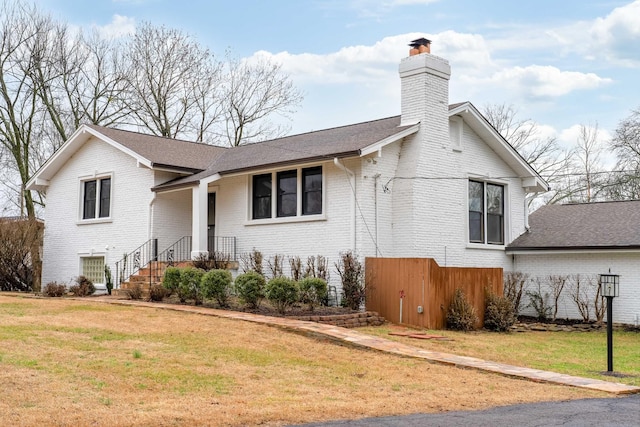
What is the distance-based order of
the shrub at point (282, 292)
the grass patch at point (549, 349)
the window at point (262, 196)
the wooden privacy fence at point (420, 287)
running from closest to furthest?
the grass patch at point (549, 349), the shrub at point (282, 292), the wooden privacy fence at point (420, 287), the window at point (262, 196)

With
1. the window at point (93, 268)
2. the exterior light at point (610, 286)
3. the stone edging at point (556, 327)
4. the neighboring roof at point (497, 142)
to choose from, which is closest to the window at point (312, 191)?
the neighboring roof at point (497, 142)

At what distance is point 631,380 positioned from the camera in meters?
11.0

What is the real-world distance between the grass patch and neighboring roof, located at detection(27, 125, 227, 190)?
9.19m

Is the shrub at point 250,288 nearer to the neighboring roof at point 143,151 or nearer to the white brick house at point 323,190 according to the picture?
the white brick house at point 323,190

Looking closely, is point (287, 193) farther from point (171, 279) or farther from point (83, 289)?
point (83, 289)

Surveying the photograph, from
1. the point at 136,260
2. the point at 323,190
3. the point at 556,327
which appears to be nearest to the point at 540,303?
the point at 556,327

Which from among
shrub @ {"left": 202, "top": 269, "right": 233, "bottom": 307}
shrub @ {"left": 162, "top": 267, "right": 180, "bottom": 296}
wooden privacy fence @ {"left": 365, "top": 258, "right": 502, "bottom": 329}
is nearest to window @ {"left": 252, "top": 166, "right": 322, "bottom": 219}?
wooden privacy fence @ {"left": 365, "top": 258, "right": 502, "bottom": 329}

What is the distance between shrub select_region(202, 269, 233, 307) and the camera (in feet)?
53.8

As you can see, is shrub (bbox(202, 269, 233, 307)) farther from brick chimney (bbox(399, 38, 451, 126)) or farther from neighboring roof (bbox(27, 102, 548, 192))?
brick chimney (bbox(399, 38, 451, 126))

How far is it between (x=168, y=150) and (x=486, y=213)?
403 inches

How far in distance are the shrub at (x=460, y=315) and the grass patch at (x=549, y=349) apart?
294 millimetres

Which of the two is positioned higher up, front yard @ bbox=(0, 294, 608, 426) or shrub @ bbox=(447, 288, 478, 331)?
shrub @ bbox=(447, 288, 478, 331)

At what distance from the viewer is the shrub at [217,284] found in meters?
16.4

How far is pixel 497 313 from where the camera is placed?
16.9 metres
